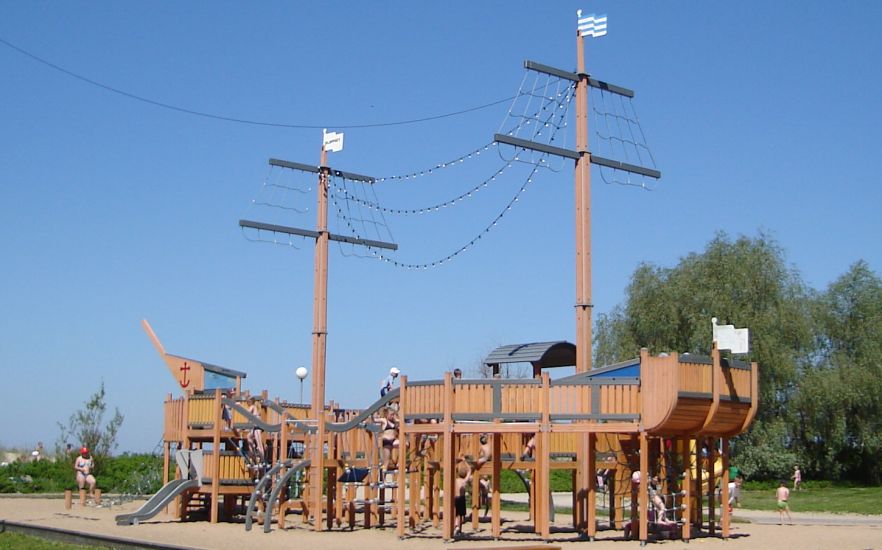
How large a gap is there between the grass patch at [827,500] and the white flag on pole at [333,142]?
17.0m

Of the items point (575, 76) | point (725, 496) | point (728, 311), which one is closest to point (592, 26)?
point (575, 76)

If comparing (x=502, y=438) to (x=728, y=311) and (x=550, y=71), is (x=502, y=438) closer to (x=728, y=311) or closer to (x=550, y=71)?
(x=550, y=71)

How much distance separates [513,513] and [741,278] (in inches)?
745

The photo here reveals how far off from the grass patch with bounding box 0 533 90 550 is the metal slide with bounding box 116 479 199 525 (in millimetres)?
2439

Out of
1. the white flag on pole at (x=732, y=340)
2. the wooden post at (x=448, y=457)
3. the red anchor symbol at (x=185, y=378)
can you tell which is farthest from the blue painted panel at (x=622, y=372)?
the red anchor symbol at (x=185, y=378)

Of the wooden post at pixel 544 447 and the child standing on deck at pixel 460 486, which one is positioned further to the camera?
the child standing on deck at pixel 460 486

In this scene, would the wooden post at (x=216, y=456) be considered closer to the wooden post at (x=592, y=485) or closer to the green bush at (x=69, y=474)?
the wooden post at (x=592, y=485)

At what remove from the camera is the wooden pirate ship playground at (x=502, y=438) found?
21.5 m

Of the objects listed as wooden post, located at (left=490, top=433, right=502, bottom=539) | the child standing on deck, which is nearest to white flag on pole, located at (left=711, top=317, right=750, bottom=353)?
wooden post, located at (left=490, top=433, right=502, bottom=539)

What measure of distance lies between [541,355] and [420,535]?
17.8ft

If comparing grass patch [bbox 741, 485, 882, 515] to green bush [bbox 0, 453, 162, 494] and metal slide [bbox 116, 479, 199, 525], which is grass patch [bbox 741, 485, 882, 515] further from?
green bush [bbox 0, 453, 162, 494]

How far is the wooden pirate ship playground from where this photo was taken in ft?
70.6

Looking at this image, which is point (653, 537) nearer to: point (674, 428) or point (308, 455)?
point (674, 428)

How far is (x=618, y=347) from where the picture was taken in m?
47.7
